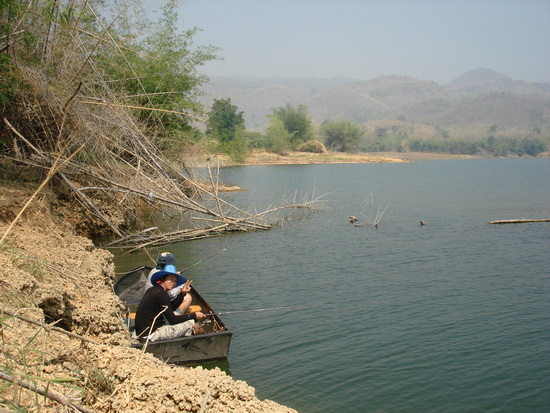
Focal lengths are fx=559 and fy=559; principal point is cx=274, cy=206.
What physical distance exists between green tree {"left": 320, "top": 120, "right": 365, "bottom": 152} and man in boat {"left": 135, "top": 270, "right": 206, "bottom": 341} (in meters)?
94.0

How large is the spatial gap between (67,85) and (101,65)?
133 inches

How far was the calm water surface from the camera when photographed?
7.27m

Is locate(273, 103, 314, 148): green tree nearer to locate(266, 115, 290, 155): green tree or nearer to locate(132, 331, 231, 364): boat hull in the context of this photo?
locate(266, 115, 290, 155): green tree

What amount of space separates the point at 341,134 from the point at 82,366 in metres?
97.7

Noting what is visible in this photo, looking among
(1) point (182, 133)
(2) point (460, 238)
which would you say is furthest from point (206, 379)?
(1) point (182, 133)

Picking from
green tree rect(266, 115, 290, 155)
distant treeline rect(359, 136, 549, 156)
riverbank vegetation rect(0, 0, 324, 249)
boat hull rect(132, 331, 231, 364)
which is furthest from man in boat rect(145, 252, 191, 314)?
distant treeline rect(359, 136, 549, 156)

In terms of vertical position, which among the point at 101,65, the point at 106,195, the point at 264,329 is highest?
the point at 101,65

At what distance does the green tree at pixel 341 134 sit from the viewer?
99875 millimetres

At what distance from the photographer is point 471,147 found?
126 meters

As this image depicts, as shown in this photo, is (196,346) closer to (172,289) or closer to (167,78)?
(172,289)

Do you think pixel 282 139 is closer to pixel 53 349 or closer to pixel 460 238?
pixel 460 238

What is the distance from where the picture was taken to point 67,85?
1286cm

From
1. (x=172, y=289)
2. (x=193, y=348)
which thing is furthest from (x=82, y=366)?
(x=172, y=289)

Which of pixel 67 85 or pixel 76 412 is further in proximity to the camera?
pixel 67 85
